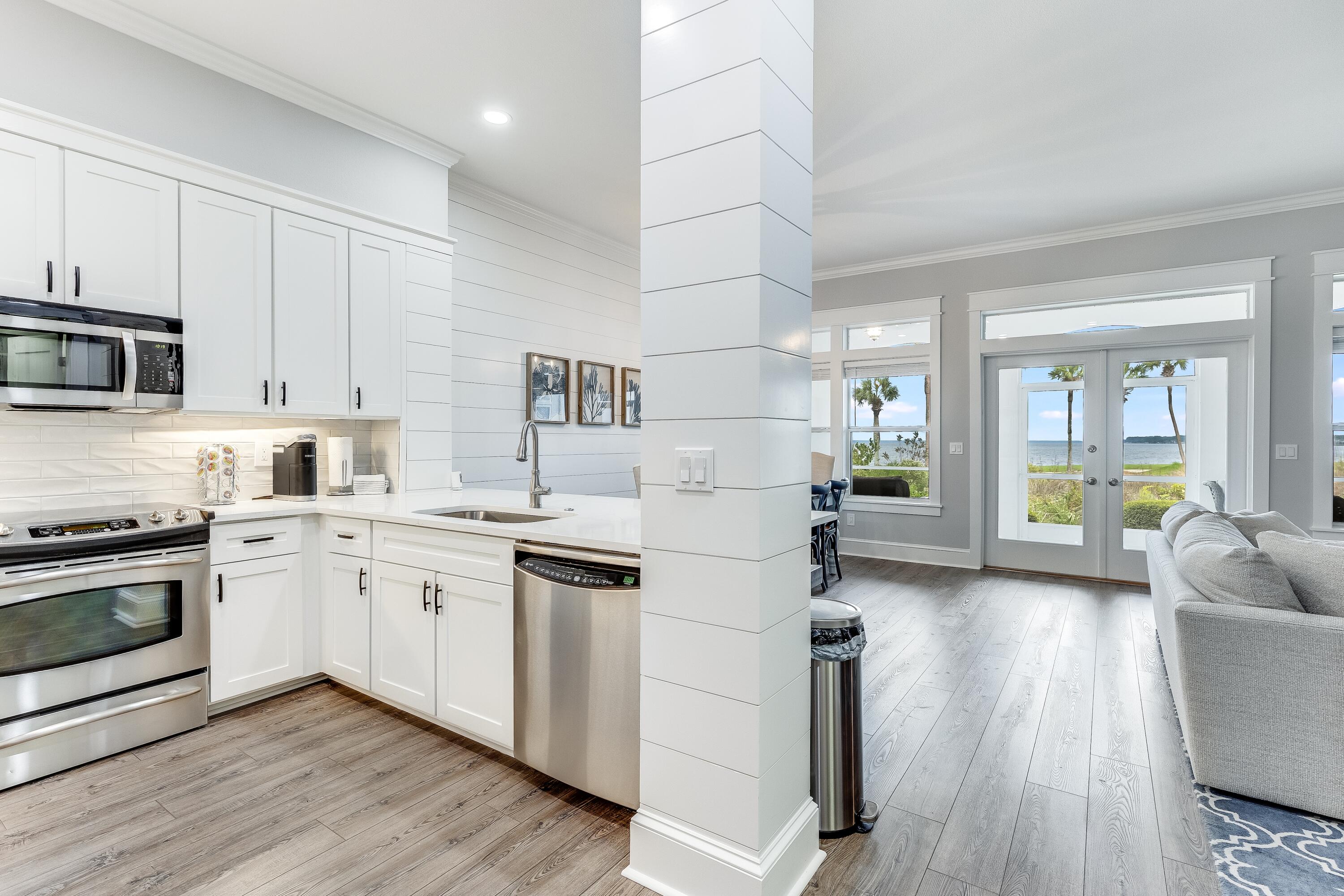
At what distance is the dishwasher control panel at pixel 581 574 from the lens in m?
1.92

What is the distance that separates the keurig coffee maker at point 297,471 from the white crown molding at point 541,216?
2.02 m

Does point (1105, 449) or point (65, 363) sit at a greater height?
point (65, 363)

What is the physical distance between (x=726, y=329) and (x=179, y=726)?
2750 mm

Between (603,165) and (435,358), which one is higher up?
(603,165)

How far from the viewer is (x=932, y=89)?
323 cm

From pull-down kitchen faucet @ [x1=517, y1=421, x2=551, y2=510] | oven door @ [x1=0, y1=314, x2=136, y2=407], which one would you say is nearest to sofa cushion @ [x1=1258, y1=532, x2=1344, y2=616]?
pull-down kitchen faucet @ [x1=517, y1=421, x2=551, y2=510]

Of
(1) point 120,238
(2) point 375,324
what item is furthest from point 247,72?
(2) point 375,324

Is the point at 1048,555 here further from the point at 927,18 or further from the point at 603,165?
the point at 603,165

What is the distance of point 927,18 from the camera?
269 cm

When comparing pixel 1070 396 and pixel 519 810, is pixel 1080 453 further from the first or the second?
pixel 519 810

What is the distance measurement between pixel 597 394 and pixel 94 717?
12.7ft

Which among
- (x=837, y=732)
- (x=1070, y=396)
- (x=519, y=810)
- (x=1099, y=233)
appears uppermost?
(x=1099, y=233)

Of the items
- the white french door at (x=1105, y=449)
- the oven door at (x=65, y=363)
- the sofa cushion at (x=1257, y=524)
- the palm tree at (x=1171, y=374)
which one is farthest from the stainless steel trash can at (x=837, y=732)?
the palm tree at (x=1171, y=374)

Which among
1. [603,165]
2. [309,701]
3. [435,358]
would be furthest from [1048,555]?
[309,701]
